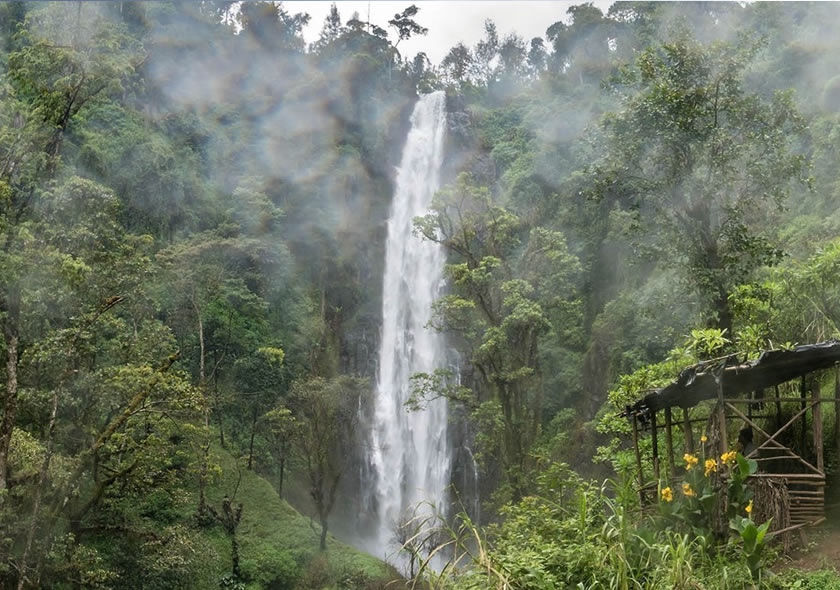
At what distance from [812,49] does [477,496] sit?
18.6 metres

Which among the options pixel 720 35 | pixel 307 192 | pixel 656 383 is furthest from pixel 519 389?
pixel 720 35

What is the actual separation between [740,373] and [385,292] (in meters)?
21.3

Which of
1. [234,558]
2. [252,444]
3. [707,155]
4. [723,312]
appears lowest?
[234,558]

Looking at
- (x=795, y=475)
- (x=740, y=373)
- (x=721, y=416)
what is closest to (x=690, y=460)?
(x=721, y=416)

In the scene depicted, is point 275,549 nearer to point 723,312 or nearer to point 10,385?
point 10,385

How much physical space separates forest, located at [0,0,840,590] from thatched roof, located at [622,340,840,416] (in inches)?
18.0

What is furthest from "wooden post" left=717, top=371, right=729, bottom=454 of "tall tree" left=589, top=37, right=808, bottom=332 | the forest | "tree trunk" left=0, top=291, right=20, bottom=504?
"tree trunk" left=0, top=291, right=20, bottom=504

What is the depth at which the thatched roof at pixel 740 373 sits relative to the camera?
732 centimetres

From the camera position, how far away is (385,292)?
28.7 meters

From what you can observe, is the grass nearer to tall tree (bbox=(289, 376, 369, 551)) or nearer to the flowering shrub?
tall tree (bbox=(289, 376, 369, 551))

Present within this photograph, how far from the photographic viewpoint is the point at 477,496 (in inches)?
920

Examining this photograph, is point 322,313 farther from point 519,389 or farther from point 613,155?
point 613,155

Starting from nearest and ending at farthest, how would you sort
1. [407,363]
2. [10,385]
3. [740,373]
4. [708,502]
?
[708,502]
[740,373]
[10,385]
[407,363]

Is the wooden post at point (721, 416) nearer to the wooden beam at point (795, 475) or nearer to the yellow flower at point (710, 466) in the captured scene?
the wooden beam at point (795, 475)
